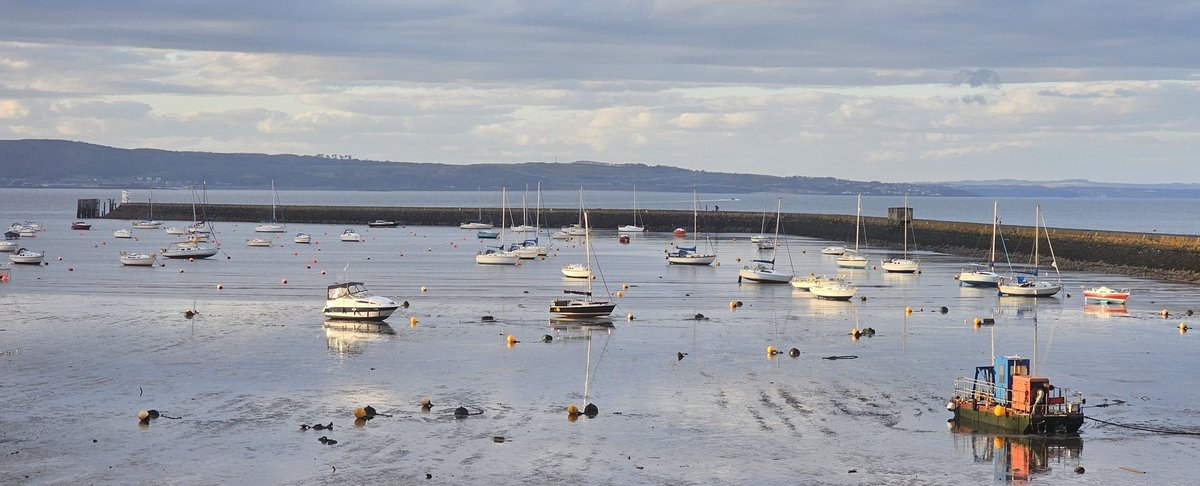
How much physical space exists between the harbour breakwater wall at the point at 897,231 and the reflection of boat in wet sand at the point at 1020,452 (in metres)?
55.3

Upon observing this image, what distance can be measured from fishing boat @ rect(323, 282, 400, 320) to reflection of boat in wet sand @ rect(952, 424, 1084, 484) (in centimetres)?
2964

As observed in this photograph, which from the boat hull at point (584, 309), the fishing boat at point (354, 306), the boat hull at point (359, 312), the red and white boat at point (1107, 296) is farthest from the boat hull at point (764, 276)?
the boat hull at point (359, 312)

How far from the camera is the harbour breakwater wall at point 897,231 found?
296 feet

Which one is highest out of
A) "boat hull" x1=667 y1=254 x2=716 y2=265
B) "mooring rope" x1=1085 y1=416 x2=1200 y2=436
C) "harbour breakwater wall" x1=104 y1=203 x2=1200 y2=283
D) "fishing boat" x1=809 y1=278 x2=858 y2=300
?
"harbour breakwater wall" x1=104 y1=203 x2=1200 y2=283

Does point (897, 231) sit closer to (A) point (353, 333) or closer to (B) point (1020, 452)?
(A) point (353, 333)

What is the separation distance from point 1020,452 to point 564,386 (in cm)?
1433

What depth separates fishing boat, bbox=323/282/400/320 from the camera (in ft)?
186

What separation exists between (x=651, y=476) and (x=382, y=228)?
476 ft

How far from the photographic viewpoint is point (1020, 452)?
31.7 meters

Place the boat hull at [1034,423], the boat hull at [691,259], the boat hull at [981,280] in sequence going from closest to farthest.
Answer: the boat hull at [1034,423] < the boat hull at [981,280] < the boat hull at [691,259]

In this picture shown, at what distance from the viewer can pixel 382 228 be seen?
6742 inches

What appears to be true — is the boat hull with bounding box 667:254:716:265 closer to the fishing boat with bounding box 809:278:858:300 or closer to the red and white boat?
the fishing boat with bounding box 809:278:858:300

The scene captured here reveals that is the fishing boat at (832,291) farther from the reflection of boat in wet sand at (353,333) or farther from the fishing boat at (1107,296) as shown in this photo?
the reflection of boat in wet sand at (353,333)

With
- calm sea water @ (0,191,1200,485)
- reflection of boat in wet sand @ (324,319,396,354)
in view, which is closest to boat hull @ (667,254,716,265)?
calm sea water @ (0,191,1200,485)
